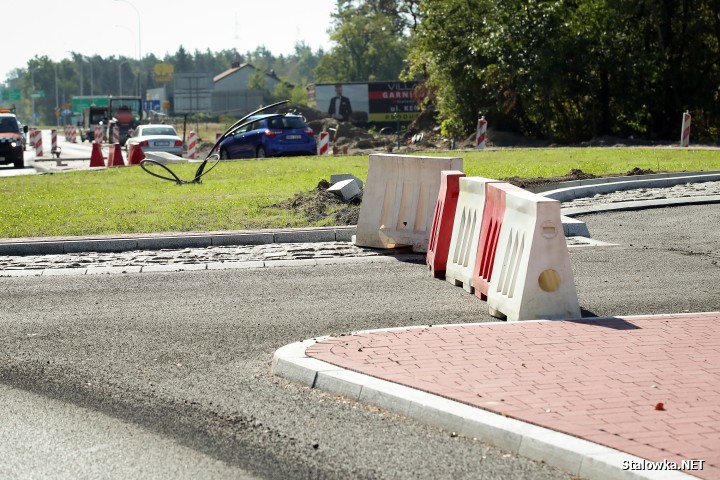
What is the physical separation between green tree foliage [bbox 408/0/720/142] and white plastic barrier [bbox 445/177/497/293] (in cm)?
2937

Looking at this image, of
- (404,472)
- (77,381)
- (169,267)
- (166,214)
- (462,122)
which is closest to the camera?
(404,472)

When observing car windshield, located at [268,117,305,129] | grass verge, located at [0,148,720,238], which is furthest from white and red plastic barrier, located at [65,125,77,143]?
grass verge, located at [0,148,720,238]

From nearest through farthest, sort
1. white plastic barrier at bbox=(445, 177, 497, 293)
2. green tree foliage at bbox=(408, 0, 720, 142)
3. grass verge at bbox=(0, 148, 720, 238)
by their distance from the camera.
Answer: white plastic barrier at bbox=(445, 177, 497, 293) → grass verge at bbox=(0, 148, 720, 238) → green tree foliage at bbox=(408, 0, 720, 142)

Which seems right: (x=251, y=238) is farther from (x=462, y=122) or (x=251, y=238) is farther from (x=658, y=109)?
(x=462, y=122)

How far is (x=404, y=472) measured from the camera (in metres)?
5.00

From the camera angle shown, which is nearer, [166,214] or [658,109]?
[166,214]

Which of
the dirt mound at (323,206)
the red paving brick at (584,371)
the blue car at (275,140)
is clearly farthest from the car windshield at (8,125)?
the red paving brick at (584,371)

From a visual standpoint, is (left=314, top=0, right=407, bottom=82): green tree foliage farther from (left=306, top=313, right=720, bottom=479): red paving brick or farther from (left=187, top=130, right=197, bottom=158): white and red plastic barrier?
(left=306, top=313, right=720, bottom=479): red paving brick

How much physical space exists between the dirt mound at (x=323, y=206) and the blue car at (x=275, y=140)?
17140mm

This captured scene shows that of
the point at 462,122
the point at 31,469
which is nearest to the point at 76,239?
the point at 31,469

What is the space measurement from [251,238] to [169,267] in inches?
85.6

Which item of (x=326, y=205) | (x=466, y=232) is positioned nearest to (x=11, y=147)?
(x=326, y=205)

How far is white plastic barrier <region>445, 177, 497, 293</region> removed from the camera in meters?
9.84

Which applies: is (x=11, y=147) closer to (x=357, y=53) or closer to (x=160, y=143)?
(x=160, y=143)
